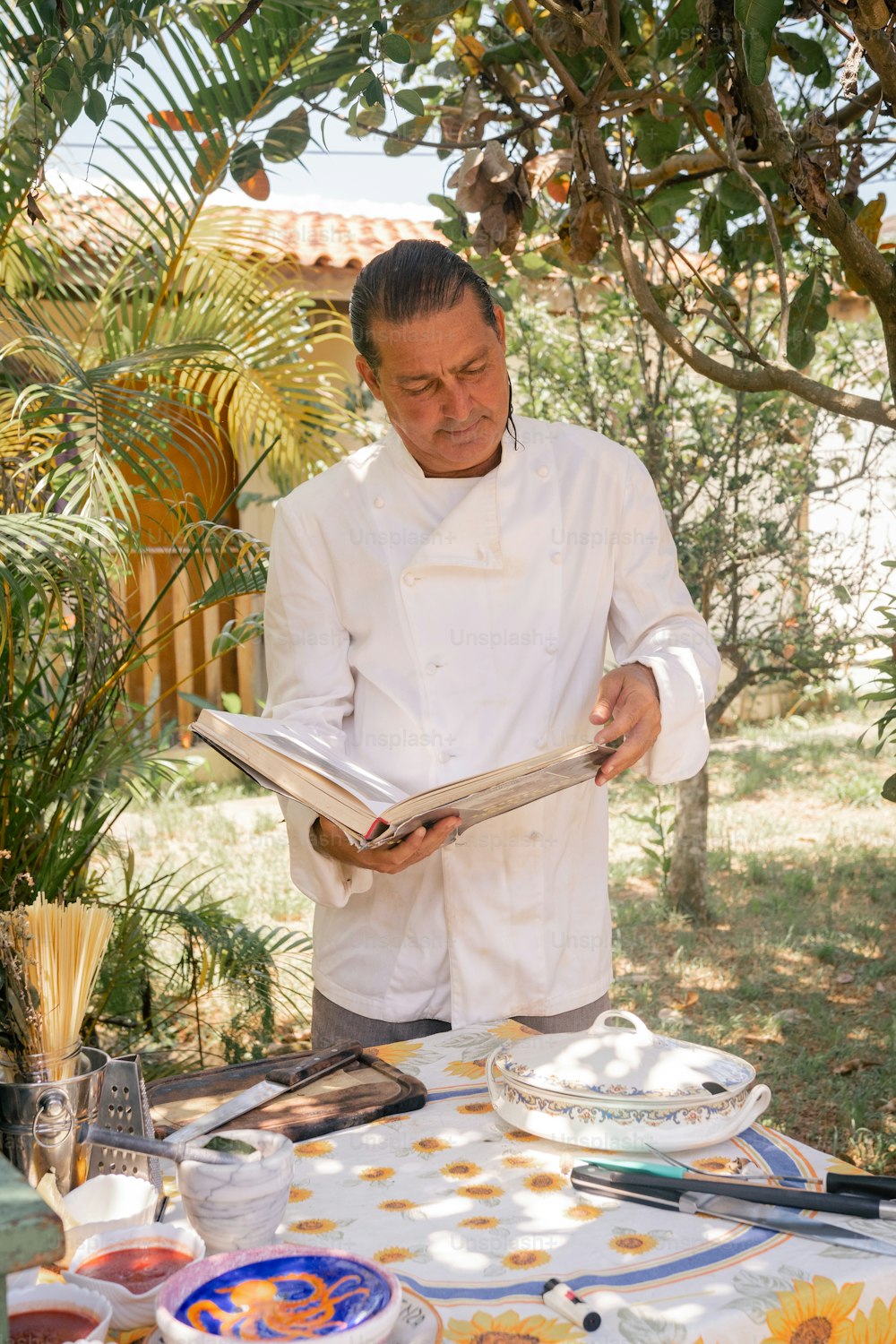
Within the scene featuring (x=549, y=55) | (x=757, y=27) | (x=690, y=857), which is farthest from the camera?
(x=690, y=857)

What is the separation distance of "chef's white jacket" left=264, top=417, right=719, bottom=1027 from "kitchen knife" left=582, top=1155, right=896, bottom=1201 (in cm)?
65

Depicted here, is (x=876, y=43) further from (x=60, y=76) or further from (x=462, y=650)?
(x=60, y=76)

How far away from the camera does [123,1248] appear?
1167 mm

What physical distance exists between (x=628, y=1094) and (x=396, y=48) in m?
1.62

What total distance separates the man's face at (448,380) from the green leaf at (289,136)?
849mm

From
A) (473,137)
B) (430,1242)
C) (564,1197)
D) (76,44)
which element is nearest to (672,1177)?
(564,1197)

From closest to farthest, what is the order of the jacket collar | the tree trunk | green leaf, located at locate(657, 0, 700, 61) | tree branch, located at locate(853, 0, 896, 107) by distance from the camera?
tree branch, located at locate(853, 0, 896, 107), the jacket collar, green leaf, located at locate(657, 0, 700, 61), the tree trunk

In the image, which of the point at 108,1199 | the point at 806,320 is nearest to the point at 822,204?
the point at 806,320

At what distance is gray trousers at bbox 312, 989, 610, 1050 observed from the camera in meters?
2.07

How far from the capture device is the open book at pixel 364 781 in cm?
158

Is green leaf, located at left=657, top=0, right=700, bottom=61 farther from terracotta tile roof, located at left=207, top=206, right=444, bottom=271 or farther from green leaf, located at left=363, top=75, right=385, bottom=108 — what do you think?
terracotta tile roof, located at left=207, top=206, right=444, bottom=271

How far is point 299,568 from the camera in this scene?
85.4 inches

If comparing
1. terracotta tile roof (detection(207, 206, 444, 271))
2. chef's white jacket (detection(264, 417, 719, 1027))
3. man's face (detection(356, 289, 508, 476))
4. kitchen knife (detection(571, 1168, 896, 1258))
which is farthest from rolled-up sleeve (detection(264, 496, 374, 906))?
terracotta tile roof (detection(207, 206, 444, 271))

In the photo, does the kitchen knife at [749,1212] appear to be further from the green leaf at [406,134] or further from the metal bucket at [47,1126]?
the green leaf at [406,134]
